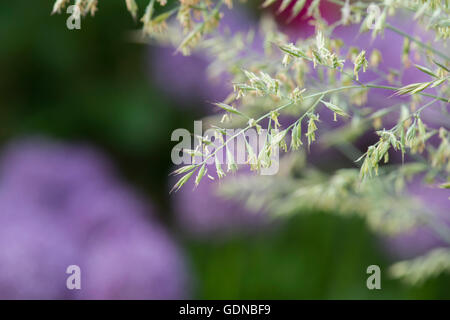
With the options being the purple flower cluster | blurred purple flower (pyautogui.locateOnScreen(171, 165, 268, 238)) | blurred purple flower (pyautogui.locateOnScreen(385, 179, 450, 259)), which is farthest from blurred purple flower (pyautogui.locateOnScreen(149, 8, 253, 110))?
blurred purple flower (pyautogui.locateOnScreen(385, 179, 450, 259))

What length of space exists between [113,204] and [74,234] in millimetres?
173

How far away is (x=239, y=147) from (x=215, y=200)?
963 mm

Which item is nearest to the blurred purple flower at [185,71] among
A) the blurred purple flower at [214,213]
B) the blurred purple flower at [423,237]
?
the blurred purple flower at [214,213]

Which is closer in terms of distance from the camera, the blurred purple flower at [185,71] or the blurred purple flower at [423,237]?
the blurred purple flower at [423,237]

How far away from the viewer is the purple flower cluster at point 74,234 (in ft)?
4.52

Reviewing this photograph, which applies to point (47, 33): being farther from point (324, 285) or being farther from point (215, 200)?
point (324, 285)

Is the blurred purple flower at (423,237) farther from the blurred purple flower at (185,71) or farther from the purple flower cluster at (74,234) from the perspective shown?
the blurred purple flower at (185,71)

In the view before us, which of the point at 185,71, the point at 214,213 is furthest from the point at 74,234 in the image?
the point at 185,71

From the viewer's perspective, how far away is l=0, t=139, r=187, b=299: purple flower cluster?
1379 mm

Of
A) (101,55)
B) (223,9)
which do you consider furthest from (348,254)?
(101,55)

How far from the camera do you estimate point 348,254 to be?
66.2 inches

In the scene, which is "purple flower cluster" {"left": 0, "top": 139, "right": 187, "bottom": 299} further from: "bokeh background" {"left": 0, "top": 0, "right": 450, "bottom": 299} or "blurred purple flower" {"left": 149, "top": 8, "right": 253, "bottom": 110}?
"blurred purple flower" {"left": 149, "top": 8, "right": 253, "bottom": 110}

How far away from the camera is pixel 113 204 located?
1.74 metres

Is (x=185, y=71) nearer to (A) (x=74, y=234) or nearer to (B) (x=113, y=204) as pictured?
(B) (x=113, y=204)
